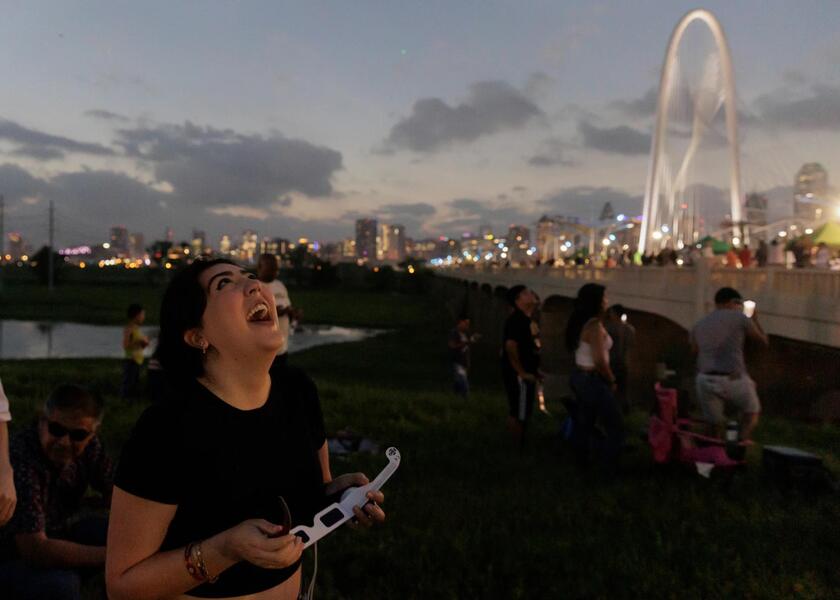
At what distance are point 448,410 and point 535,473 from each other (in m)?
3.65

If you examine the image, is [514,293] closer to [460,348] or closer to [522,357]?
[522,357]

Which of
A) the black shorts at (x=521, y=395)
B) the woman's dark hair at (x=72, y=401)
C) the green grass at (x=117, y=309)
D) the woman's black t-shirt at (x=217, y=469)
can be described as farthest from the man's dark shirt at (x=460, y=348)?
the green grass at (x=117, y=309)

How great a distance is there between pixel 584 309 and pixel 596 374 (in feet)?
1.98

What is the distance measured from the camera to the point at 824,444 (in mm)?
8859

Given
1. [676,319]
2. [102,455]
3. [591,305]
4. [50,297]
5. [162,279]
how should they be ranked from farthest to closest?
[162,279]
[50,297]
[676,319]
[591,305]
[102,455]

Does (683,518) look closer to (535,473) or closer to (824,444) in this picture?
(535,473)

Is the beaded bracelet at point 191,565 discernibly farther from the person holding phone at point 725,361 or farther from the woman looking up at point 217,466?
the person holding phone at point 725,361

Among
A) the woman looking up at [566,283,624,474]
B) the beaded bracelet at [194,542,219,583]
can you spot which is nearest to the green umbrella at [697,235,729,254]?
the woman looking up at [566,283,624,474]

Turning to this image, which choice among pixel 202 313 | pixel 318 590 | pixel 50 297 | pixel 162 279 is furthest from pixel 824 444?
pixel 162 279

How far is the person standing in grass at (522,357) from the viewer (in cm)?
778

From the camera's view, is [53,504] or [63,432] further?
[53,504]

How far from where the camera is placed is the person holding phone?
273 inches

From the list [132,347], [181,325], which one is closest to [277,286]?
[132,347]

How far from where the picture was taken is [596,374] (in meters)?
6.79
